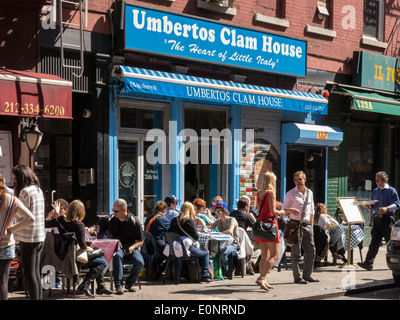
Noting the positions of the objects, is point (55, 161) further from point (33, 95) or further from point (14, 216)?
point (14, 216)

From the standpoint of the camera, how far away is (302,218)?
10.8 m

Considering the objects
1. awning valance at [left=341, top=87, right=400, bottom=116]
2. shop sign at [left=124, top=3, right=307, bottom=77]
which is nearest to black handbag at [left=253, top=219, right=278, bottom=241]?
shop sign at [left=124, top=3, right=307, bottom=77]

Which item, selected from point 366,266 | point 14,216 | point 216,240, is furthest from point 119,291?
Result: point 366,266

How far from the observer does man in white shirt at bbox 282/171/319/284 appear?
10.7 m

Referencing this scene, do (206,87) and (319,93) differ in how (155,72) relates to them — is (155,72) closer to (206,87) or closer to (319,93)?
(206,87)

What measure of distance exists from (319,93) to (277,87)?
1.52 meters

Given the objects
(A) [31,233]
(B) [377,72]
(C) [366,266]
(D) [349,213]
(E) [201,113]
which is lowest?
(C) [366,266]

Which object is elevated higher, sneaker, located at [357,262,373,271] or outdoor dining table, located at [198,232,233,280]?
outdoor dining table, located at [198,232,233,280]

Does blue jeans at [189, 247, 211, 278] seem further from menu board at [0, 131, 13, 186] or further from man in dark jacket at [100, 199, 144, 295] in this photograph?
menu board at [0, 131, 13, 186]

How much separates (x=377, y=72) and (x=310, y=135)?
3.33 meters

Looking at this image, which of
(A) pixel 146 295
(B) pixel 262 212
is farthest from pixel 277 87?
(A) pixel 146 295

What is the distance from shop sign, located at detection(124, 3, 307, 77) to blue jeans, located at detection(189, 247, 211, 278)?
4158mm

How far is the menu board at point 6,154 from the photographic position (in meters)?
11.3

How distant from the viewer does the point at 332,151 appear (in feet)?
56.7
